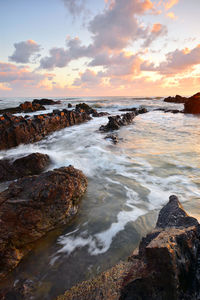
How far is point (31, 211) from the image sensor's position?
2.45m

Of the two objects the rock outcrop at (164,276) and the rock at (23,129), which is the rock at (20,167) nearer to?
the rock at (23,129)

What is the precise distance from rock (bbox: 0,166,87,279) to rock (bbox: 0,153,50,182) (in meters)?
1.82

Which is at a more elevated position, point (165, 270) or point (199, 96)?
point (199, 96)

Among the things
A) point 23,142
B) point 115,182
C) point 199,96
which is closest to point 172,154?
point 115,182

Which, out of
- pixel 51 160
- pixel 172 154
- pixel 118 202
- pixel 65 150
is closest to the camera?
pixel 118 202

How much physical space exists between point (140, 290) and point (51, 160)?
4.75 m

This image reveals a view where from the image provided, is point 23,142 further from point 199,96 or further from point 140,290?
point 199,96

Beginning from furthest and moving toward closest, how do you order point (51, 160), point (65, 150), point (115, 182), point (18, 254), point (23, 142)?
point (23, 142), point (65, 150), point (51, 160), point (115, 182), point (18, 254)

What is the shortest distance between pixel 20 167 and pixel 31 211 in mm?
2548

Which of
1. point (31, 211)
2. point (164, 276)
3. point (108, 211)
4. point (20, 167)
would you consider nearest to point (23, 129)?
point (20, 167)

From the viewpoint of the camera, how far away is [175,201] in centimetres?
240

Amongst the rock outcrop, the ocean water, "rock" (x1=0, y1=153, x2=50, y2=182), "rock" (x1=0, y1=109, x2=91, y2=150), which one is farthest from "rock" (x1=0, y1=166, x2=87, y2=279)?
"rock" (x1=0, y1=109, x2=91, y2=150)

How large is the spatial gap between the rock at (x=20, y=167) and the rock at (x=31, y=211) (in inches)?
71.7

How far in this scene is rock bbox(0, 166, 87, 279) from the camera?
2.19m
